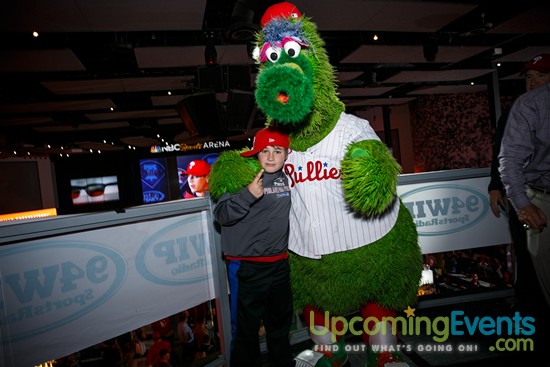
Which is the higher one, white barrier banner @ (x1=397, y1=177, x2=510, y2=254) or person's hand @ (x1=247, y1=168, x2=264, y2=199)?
person's hand @ (x1=247, y1=168, x2=264, y2=199)

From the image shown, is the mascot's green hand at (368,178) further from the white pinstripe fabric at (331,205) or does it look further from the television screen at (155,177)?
the television screen at (155,177)

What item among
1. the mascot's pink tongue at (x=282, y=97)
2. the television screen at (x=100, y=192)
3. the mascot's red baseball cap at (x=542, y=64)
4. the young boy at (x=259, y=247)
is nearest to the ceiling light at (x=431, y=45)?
the mascot's red baseball cap at (x=542, y=64)

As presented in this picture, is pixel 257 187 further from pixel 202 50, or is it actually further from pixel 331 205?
pixel 202 50

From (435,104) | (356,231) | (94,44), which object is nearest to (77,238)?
(356,231)

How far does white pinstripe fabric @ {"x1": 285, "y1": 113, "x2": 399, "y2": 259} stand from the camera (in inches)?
59.7

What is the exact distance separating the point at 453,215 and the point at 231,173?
1736 millimetres

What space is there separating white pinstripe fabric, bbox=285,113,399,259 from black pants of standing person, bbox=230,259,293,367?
24 centimetres

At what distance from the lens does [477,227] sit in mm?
2475

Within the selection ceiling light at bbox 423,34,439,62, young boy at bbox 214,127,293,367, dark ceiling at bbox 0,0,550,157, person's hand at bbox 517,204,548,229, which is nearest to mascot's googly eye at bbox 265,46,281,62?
young boy at bbox 214,127,293,367

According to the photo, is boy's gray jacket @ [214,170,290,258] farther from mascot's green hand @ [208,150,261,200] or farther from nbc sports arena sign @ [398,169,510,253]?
nbc sports arena sign @ [398,169,510,253]

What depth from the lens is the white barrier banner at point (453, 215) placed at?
243 cm

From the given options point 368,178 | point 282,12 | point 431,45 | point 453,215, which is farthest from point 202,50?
point 368,178

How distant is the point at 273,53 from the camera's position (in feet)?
4.86

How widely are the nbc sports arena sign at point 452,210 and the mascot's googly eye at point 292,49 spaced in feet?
4.45
